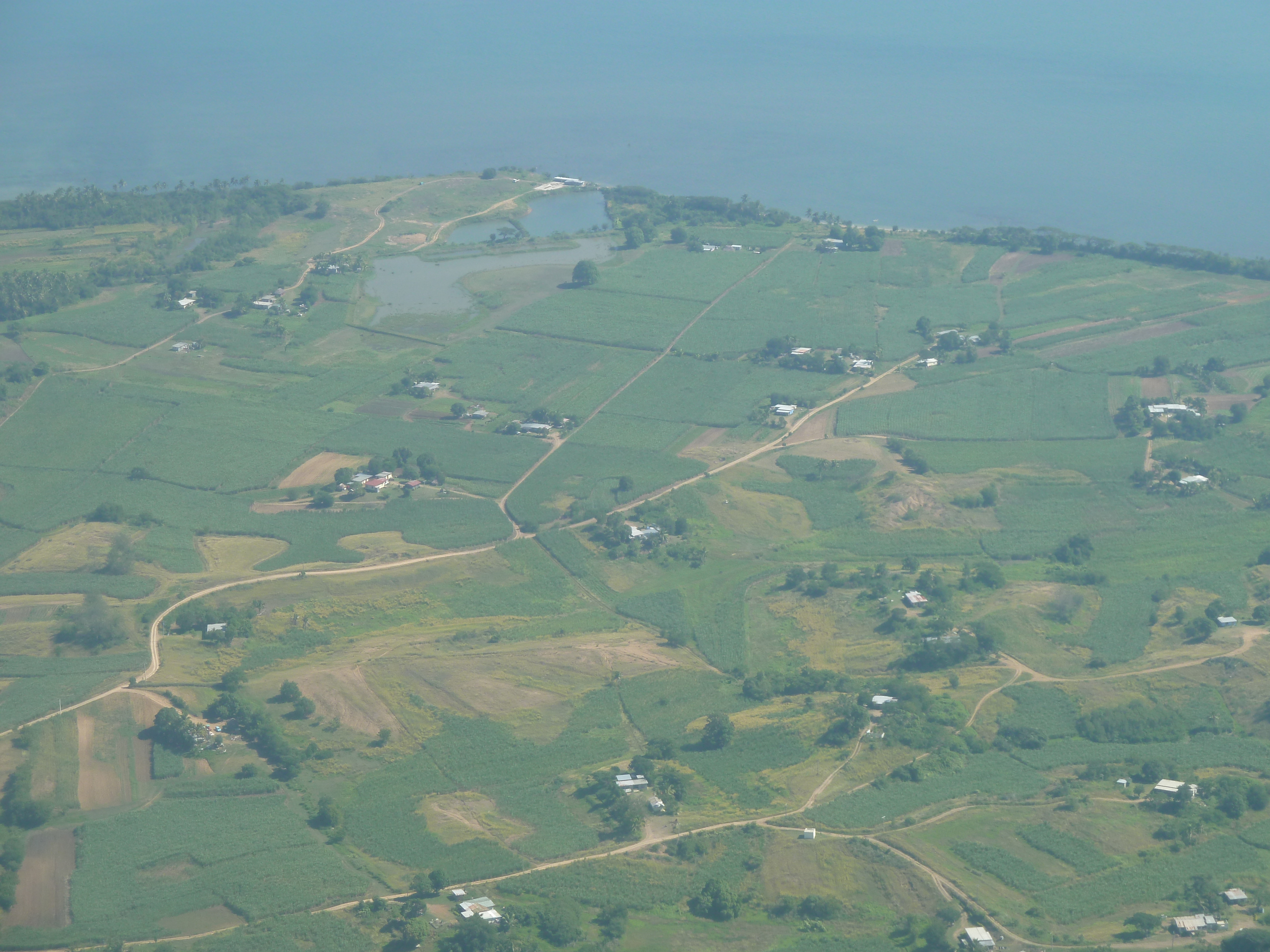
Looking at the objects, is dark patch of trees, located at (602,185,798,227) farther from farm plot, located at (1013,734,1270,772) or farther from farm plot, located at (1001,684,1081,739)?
farm plot, located at (1013,734,1270,772)

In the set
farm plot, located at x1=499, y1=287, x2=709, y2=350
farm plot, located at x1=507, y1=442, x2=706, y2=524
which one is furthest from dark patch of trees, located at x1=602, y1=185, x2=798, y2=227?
farm plot, located at x1=507, y1=442, x2=706, y2=524

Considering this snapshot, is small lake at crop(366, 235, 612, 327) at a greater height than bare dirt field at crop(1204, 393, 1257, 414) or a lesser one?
greater

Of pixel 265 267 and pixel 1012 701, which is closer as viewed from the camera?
pixel 1012 701

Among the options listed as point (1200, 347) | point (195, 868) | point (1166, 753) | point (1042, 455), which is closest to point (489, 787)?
point (195, 868)

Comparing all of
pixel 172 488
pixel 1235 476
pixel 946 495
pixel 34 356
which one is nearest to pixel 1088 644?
pixel 946 495

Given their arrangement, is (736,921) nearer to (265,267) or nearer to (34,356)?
(34,356)

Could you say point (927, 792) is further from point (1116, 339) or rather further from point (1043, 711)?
point (1116, 339)
